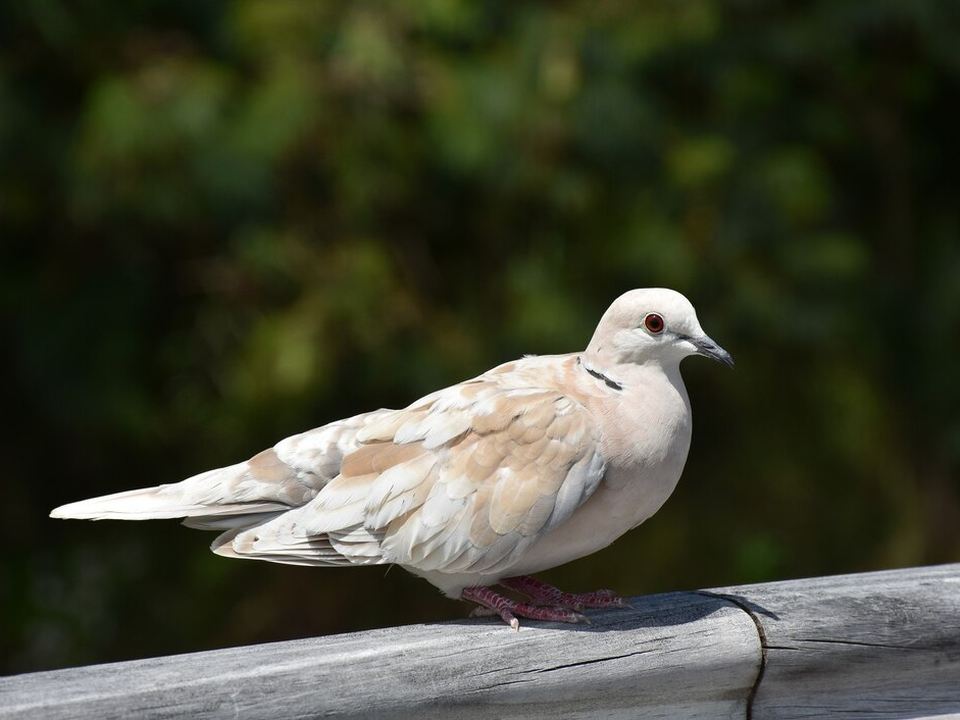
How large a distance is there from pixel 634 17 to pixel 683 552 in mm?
2187

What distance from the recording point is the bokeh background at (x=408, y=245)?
408 centimetres

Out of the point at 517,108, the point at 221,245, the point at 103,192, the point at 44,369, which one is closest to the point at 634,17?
the point at 517,108

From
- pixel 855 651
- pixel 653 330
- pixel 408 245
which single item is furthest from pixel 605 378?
pixel 408 245

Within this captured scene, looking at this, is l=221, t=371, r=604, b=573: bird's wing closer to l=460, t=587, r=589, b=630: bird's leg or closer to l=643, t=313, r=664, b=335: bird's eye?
l=460, t=587, r=589, b=630: bird's leg

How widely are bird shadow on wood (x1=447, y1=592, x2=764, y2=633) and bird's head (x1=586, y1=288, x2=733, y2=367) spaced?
0.40m

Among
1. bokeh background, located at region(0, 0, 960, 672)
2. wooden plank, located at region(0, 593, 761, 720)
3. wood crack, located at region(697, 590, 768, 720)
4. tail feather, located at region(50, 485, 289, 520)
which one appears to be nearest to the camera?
wooden plank, located at region(0, 593, 761, 720)

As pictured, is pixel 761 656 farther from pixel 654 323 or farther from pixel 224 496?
pixel 224 496

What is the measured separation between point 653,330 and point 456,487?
414 mm

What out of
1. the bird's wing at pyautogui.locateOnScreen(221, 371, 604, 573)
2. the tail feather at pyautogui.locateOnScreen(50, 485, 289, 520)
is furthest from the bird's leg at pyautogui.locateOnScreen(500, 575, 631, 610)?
the tail feather at pyautogui.locateOnScreen(50, 485, 289, 520)

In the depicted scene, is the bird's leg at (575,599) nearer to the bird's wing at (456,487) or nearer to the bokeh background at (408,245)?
the bird's wing at (456,487)

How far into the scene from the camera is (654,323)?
6.20ft

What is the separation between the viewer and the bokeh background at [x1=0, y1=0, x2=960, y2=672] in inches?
161

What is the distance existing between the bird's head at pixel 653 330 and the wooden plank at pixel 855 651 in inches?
16.6

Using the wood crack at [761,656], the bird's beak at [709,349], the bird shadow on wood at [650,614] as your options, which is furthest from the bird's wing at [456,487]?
the wood crack at [761,656]
